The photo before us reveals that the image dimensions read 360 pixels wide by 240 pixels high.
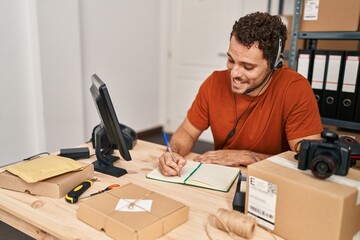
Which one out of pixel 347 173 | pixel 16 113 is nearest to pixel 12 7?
pixel 16 113

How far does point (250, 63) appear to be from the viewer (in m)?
1.36

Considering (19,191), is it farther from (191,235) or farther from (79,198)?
(191,235)

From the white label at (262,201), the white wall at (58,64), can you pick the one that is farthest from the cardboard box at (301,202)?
the white wall at (58,64)

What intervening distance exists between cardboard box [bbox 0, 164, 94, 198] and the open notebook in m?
0.27

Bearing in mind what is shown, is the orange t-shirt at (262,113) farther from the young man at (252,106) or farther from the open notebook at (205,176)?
the open notebook at (205,176)

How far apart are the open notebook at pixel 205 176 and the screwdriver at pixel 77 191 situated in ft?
0.74

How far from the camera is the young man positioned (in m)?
1.35

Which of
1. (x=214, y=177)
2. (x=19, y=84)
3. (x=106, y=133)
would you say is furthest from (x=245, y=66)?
(x=19, y=84)

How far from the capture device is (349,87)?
1947 millimetres

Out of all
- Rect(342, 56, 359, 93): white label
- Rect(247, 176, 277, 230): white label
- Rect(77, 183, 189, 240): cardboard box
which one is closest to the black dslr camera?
Rect(247, 176, 277, 230): white label

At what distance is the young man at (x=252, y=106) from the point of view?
4.44 ft

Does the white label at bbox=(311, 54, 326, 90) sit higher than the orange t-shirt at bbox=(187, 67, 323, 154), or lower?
higher

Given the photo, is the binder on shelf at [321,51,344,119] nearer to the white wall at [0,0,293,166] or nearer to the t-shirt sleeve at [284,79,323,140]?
the t-shirt sleeve at [284,79,323,140]

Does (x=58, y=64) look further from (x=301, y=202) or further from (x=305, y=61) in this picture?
(x=301, y=202)
